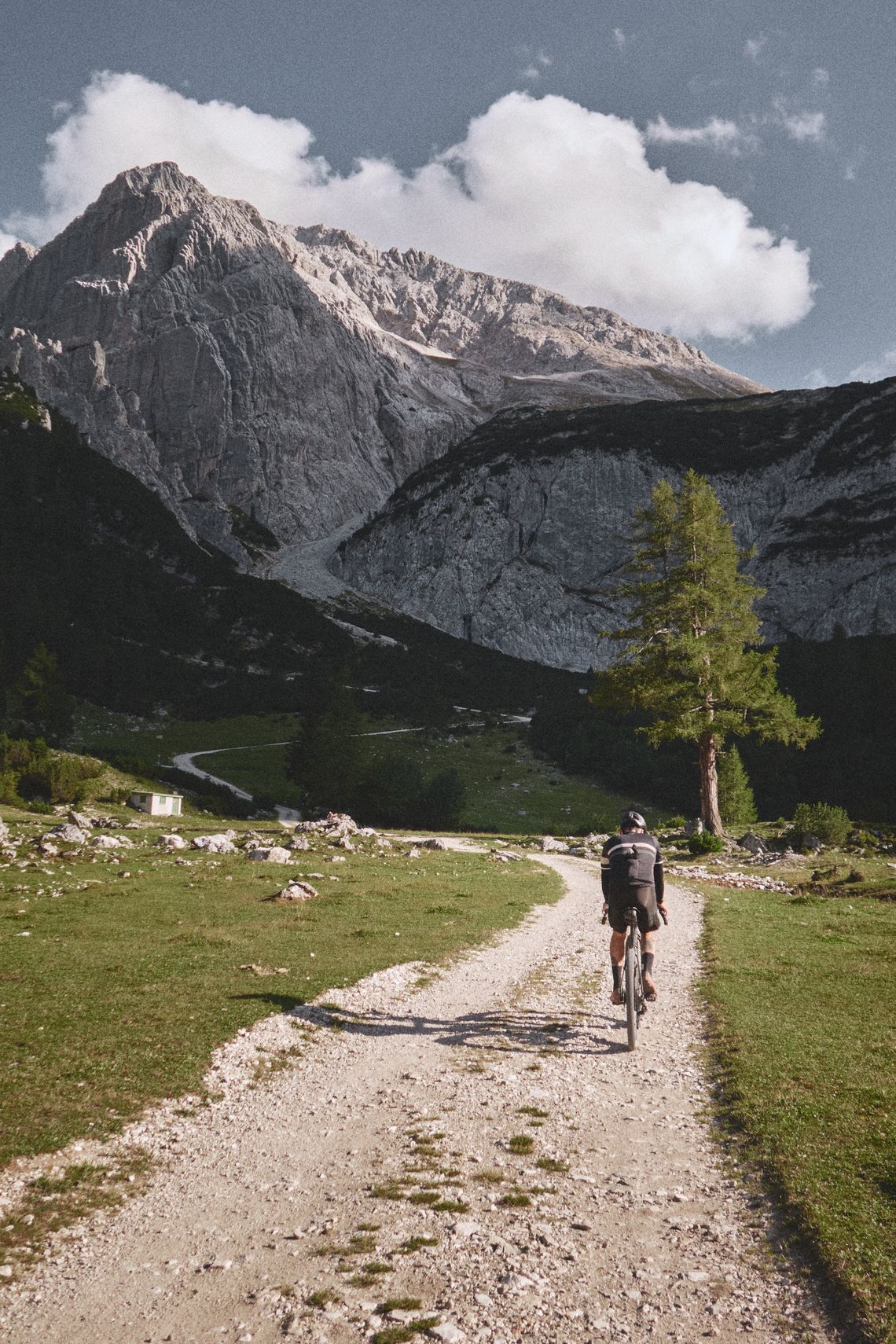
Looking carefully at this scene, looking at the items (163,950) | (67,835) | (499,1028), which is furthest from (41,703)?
(499,1028)

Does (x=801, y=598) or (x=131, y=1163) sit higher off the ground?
(x=801, y=598)

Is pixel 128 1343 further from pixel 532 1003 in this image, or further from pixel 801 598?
pixel 801 598

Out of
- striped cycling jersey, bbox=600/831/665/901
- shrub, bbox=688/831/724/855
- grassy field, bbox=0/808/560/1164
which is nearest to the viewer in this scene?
grassy field, bbox=0/808/560/1164

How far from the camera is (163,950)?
554 inches

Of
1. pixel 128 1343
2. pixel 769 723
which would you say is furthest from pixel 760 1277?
pixel 769 723

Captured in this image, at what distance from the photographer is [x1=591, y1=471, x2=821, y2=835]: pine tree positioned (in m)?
35.5

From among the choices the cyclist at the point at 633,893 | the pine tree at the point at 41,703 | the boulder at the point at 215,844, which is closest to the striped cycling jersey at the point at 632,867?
the cyclist at the point at 633,893

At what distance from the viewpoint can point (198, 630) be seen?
473 feet

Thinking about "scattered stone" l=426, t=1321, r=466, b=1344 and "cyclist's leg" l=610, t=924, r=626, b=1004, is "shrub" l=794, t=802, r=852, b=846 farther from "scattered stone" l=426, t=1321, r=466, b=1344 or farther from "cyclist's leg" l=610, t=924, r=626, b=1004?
"scattered stone" l=426, t=1321, r=466, b=1344

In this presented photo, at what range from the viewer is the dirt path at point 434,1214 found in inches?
169

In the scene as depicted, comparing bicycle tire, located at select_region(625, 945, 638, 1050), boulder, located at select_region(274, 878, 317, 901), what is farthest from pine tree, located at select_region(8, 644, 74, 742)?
bicycle tire, located at select_region(625, 945, 638, 1050)

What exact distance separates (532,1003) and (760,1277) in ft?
24.0

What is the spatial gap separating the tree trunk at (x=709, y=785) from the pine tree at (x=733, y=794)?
23218 mm

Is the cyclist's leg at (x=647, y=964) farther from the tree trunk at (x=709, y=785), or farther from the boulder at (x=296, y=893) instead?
the tree trunk at (x=709, y=785)
